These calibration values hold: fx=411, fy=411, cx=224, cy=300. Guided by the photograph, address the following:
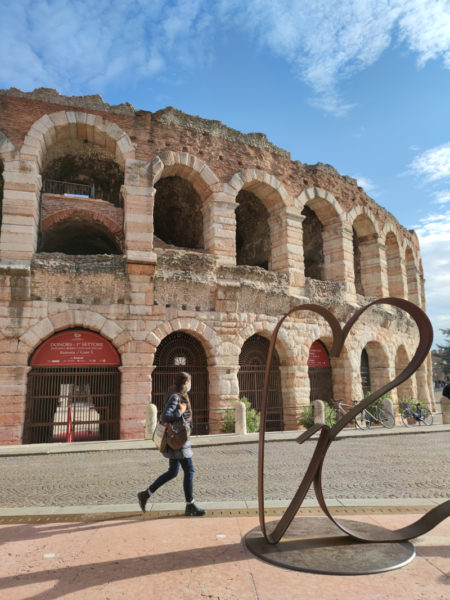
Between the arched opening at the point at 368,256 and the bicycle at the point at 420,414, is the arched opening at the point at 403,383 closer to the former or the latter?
the bicycle at the point at 420,414

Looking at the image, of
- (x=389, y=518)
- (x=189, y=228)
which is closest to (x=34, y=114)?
(x=189, y=228)

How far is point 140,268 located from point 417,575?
1036cm

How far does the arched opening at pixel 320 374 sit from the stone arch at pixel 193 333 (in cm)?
419

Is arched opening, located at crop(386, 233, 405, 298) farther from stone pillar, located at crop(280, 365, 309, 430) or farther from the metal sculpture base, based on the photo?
the metal sculpture base

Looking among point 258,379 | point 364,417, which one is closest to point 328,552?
point 258,379

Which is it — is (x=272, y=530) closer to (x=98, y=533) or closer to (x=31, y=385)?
(x=98, y=533)

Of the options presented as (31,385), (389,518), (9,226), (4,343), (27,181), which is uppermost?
(27,181)

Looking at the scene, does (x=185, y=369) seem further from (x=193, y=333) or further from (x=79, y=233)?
(x=79, y=233)

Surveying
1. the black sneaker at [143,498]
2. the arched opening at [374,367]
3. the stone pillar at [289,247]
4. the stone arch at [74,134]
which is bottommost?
the black sneaker at [143,498]

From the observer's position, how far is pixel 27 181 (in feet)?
38.3

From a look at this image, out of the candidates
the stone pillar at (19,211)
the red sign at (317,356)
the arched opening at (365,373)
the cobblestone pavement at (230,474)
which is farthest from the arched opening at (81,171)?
the arched opening at (365,373)

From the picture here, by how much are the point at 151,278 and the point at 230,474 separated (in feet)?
23.1

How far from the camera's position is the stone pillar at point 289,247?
1441 cm

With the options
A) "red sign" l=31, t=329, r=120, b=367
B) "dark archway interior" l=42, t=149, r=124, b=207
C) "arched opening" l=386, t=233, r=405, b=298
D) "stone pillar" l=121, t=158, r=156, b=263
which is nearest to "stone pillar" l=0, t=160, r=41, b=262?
"dark archway interior" l=42, t=149, r=124, b=207
